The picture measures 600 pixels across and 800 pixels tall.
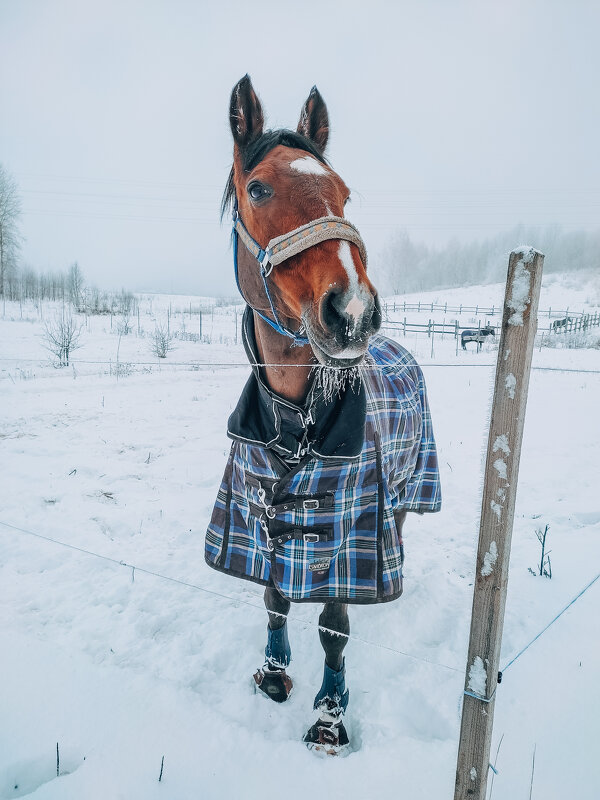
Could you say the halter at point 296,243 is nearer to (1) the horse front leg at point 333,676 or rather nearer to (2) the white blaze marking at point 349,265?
(2) the white blaze marking at point 349,265

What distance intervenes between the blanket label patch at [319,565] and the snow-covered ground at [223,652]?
18.9 inches

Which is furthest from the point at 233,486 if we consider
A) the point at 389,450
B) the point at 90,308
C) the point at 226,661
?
the point at 90,308

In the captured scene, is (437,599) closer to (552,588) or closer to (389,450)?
(552,588)

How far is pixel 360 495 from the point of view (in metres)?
1.79

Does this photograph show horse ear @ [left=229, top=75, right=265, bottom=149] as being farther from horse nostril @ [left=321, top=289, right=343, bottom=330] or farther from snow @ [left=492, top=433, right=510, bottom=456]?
snow @ [left=492, top=433, right=510, bottom=456]

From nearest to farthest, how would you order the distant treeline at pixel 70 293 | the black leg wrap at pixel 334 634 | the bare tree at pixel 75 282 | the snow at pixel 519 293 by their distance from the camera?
the snow at pixel 519 293 → the black leg wrap at pixel 334 634 → the distant treeline at pixel 70 293 → the bare tree at pixel 75 282

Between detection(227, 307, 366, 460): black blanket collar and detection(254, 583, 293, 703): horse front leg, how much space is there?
76cm

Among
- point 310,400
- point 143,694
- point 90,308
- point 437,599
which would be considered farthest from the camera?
point 90,308

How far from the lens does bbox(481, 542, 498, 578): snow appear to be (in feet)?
3.62

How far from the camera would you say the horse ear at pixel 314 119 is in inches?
78.0

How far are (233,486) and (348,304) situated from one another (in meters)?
1.18

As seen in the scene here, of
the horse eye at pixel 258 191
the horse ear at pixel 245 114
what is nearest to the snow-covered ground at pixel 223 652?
the horse eye at pixel 258 191

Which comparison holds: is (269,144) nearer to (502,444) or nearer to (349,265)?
(349,265)

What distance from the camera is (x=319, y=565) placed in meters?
1.74
